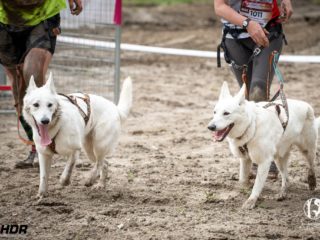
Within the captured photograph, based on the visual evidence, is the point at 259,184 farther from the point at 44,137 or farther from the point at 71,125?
the point at 44,137

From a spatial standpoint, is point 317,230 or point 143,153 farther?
point 143,153

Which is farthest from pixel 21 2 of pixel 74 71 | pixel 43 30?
pixel 74 71

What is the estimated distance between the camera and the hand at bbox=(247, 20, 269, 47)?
579cm

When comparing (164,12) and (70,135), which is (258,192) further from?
→ (164,12)

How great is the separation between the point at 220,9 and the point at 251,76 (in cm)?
78

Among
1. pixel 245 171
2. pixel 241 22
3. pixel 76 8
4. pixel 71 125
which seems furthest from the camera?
pixel 76 8

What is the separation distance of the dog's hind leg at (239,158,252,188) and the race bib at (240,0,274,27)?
121 cm

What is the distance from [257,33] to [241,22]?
0.18m

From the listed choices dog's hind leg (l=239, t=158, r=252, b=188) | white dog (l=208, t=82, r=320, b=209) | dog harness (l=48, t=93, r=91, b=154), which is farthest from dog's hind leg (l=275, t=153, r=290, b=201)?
dog harness (l=48, t=93, r=91, b=154)

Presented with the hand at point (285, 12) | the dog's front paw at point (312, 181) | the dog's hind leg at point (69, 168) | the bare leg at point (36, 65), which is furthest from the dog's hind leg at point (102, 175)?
the hand at point (285, 12)

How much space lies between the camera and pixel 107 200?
5.98m

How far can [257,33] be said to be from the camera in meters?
5.79

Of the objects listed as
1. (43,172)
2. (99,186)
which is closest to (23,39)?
(43,172)

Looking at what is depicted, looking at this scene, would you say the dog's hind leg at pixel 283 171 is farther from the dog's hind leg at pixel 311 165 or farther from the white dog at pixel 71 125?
the white dog at pixel 71 125
